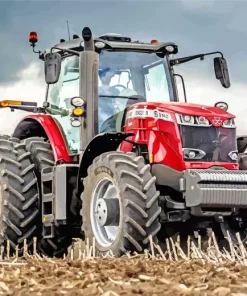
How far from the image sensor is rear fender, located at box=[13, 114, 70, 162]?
32.6ft

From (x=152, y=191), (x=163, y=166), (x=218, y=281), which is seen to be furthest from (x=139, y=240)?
(x=218, y=281)

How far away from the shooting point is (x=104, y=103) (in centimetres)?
967

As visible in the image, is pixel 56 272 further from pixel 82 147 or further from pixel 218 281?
pixel 82 147

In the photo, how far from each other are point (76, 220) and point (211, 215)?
1.86m

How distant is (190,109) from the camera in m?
9.45

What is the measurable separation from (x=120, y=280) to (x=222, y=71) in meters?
6.08

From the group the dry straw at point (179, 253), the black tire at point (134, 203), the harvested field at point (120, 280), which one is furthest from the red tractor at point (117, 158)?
the harvested field at point (120, 280)

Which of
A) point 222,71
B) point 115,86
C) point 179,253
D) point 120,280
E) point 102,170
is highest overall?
point 222,71

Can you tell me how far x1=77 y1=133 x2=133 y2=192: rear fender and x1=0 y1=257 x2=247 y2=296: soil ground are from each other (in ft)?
11.0

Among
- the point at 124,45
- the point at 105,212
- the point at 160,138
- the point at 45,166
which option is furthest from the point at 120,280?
the point at 124,45

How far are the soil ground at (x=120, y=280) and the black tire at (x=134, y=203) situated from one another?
7.39 feet

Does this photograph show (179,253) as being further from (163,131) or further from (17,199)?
(17,199)

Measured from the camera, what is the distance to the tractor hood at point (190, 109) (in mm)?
9305

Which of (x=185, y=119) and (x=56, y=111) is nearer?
(x=185, y=119)
